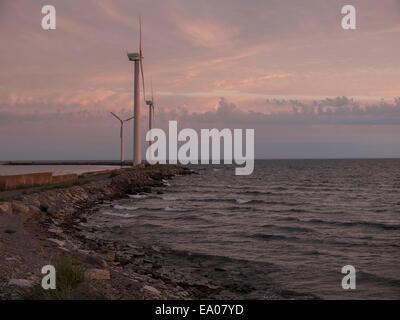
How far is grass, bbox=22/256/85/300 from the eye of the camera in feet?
24.0

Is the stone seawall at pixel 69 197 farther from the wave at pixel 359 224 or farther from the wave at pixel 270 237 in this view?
the wave at pixel 359 224

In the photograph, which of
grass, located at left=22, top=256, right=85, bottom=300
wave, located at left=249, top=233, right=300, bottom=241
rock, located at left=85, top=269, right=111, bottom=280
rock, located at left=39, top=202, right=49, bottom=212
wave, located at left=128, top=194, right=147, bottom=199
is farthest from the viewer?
wave, located at left=128, top=194, right=147, bottom=199

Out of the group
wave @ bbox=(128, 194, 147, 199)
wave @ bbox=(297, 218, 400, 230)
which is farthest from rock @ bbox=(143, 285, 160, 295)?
wave @ bbox=(128, 194, 147, 199)

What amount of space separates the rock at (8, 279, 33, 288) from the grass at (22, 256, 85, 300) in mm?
609

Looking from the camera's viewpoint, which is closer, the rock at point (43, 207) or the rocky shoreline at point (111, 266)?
the rocky shoreline at point (111, 266)

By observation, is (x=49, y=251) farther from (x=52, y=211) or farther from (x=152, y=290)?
(x=52, y=211)

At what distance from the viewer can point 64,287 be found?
7719 mm

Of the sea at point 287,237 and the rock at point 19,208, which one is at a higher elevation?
the rock at point 19,208

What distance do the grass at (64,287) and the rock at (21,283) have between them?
24.0 inches

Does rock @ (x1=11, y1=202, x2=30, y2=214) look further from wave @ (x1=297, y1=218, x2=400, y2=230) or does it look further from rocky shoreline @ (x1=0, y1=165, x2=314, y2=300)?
wave @ (x1=297, y1=218, x2=400, y2=230)

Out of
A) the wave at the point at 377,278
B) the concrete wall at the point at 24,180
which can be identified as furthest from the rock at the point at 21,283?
the concrete wall at the point at 24,180

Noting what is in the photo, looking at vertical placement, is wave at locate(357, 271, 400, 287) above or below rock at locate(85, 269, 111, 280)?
below

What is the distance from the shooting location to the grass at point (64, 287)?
24.0 feet

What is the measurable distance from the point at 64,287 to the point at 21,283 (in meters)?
1.59
